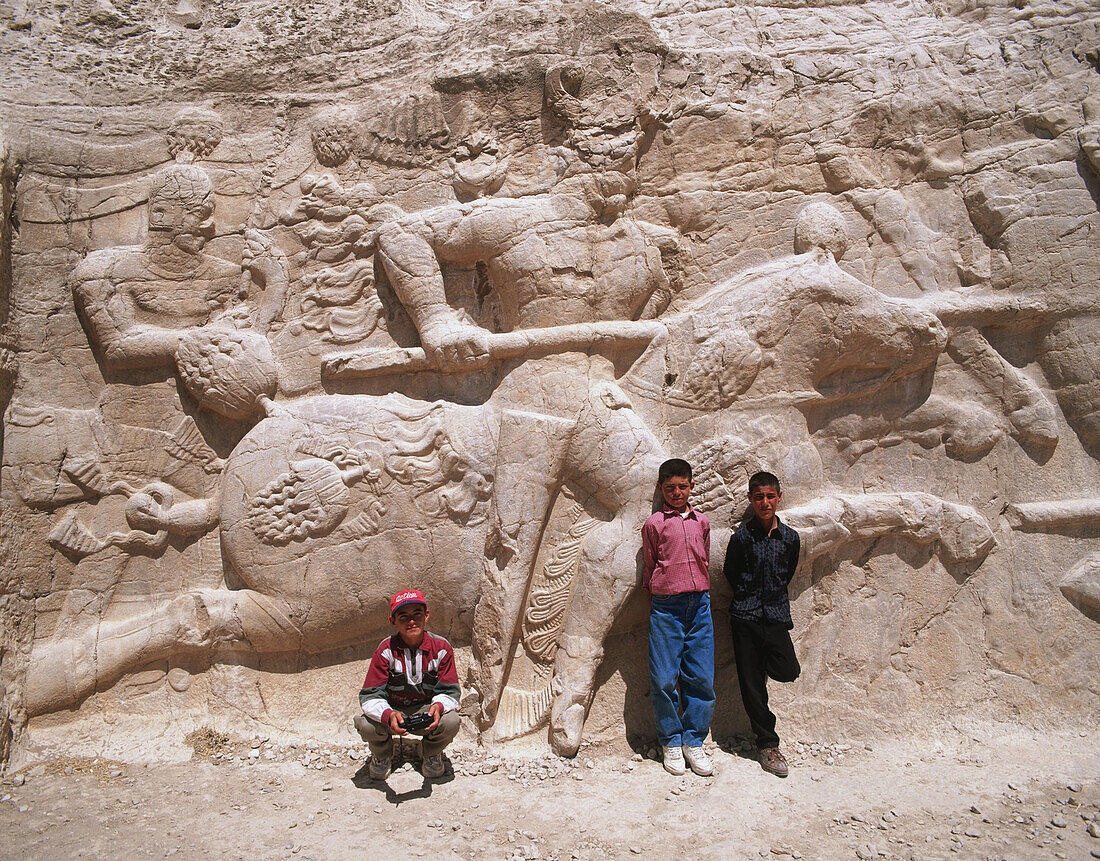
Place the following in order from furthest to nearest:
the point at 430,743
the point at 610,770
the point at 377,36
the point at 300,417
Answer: the point at 377,36 → the point at 300,417 → the point at 610,770 → the point at 430,743

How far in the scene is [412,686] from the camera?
10.5ft

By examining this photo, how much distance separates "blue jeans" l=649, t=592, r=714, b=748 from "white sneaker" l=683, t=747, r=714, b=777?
0.09ft

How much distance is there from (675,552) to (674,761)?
93cm

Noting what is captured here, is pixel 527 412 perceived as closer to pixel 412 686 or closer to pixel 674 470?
pixel 674 470

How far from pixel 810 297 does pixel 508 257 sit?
5.05ft

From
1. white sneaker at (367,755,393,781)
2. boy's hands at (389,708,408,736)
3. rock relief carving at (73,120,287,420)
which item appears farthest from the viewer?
rock relief carving at (73,120,287,420)

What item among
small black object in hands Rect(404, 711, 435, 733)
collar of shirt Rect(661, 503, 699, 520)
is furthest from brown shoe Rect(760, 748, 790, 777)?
small black object in hands Rect(404, 711, 435, 733)

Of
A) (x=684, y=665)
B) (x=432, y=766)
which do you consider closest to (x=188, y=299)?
(x=432, y=766)

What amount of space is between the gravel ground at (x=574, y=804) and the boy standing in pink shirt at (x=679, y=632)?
18cm

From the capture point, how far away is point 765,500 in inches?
138

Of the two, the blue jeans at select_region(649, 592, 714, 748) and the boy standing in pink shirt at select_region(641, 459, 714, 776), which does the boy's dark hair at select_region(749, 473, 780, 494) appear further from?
the blue jeans at select_region(649, 592, 714, 748)

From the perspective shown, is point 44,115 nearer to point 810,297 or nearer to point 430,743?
point 430,743

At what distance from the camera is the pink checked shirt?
3459mm

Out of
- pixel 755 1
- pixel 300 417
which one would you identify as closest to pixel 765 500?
pixel 300 417
